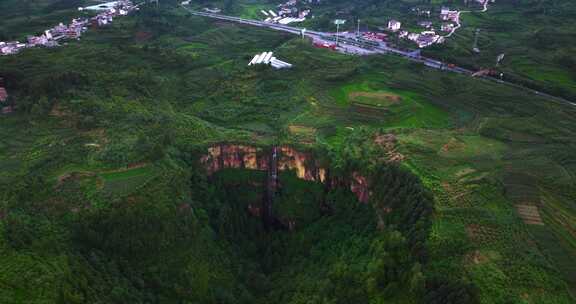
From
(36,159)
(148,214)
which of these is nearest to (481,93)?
(148,214)

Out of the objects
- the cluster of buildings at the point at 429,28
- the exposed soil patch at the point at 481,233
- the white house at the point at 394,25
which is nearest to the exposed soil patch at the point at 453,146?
the exposed soil patch at the point at 481,233

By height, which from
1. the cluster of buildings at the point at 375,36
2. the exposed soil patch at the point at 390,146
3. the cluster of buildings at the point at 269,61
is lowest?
the exposed soil patch at the point at 390,146

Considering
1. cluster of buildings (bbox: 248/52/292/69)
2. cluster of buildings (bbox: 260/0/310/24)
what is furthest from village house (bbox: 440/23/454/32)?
cluster of buildings (bbox: 248/52/292/69)

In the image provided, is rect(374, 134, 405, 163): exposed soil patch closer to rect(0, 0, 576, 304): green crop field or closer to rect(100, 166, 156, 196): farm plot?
rect(0, 0, 576, 304): green crop field

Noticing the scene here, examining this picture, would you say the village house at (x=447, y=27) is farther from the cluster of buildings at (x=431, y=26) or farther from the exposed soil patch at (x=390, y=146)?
the exposed soil patch at (x=390, y=146)

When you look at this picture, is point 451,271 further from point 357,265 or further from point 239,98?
point 239,98

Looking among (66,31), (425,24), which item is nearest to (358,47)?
(425,24)

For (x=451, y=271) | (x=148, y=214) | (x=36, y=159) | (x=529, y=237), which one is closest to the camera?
(x=451, y=271)

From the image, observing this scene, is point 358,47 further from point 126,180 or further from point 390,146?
point 126,180
